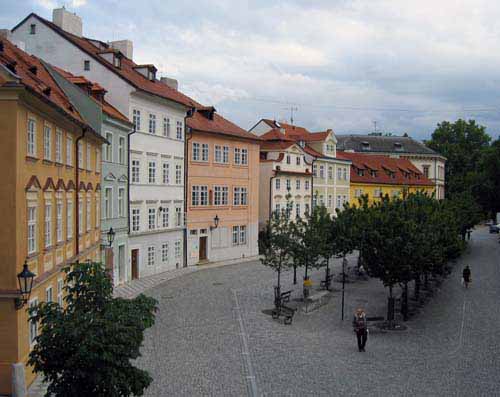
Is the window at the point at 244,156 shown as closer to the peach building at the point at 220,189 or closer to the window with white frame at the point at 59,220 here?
the peach building at the point at 220,189

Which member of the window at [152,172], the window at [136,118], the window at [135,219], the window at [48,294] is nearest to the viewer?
the window at [48,294]

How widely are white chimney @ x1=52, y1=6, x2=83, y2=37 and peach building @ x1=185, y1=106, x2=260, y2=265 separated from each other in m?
9.26

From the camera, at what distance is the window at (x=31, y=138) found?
15.6m

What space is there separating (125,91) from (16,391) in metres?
22.7

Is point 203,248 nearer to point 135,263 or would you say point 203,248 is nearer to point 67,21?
point 135,263

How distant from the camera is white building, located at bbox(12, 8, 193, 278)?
34.4m

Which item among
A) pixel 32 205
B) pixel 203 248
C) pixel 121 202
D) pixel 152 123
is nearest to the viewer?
pixel 32 205

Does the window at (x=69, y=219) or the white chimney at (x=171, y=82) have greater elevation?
the white chimney at (x=171, y=82)

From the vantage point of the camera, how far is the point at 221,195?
4441 centimetres

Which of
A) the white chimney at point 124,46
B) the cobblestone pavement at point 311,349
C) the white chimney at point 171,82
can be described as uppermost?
the white chimney at point 124,46

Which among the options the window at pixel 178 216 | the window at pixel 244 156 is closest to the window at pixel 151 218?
the window at pixel 178 216

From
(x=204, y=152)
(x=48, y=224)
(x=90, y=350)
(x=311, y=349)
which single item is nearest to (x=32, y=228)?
(x=48, y=224)

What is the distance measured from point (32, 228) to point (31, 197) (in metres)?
0.88

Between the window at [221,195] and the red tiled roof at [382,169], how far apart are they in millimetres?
24177
